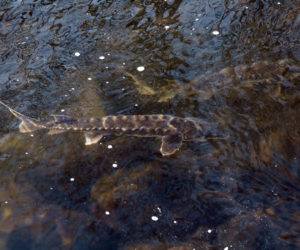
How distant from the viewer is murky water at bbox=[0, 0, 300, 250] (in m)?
4.74

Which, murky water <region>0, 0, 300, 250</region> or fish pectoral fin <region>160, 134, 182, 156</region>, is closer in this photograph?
murky water <region>0, 0, 300, 250</region>

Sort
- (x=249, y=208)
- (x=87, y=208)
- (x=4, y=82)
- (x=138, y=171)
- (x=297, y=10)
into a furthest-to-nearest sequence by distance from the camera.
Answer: (x=297, y=10)
(x=4, y=82)
(x=138, y=171)
(x=87, y=208)
(x=249, y=208)

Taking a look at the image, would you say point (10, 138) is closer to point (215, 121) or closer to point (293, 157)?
point (215, 121)

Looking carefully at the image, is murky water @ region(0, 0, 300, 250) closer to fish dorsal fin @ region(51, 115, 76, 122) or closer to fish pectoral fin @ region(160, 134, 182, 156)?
fish pectoral fin @ region(160, 134, 182, 156)

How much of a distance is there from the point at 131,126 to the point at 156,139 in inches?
20.9

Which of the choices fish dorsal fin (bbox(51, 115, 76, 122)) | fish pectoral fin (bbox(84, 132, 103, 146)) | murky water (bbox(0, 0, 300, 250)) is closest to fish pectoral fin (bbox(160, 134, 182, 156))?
murky water (bbox(0, 0, 300, 250))

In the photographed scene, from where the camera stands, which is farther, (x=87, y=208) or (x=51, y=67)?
(x=51, y=67)

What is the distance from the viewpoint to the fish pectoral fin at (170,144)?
5.61 metres

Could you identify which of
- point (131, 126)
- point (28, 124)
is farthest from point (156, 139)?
point (28, 124)

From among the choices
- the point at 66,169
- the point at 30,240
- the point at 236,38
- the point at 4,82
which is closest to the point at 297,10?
the point at 236,38

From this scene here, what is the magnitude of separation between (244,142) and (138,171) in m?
1.89

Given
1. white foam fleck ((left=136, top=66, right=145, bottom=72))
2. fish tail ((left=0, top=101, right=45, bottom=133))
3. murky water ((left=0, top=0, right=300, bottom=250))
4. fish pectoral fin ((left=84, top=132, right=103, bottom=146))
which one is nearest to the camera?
murky water ((left=0, top=0, right=300, bottom=250))

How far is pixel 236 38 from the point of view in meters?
7.69

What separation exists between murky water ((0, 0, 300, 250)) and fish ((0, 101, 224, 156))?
6.2 inches
